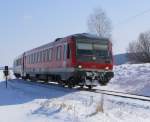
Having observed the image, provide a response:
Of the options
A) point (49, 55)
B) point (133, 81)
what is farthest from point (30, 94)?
point (133, 81)

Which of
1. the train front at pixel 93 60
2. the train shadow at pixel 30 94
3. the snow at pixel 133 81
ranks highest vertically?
the train front at pixel 93 60

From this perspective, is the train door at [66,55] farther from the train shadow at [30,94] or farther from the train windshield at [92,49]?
the train shadow at [30,94]

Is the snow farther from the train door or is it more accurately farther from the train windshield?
the train door

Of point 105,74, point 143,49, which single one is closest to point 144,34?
point 143,49

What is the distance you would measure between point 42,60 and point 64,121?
18.5 m

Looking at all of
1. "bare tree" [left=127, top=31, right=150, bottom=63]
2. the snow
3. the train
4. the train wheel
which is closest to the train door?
the train

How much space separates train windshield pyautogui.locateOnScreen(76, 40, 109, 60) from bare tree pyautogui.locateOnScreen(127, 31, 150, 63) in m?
65.0

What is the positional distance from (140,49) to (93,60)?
252 ft

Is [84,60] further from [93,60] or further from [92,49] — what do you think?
[92,49]

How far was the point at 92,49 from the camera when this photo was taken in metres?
21.9

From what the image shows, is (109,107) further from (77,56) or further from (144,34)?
(144,34)

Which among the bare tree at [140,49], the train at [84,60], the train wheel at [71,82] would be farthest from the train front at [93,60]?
the bare tree at [140,49]

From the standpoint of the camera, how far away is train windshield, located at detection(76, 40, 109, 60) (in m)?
21.6

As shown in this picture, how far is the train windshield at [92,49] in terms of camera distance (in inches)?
852
